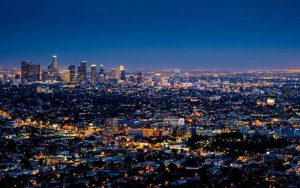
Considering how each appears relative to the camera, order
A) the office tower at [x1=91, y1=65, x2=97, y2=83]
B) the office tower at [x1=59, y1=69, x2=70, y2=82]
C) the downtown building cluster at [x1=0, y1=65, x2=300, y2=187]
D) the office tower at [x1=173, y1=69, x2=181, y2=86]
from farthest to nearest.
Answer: the office tower at [x1=173, y1=69, x2=181, y2=86], the office tower at [x1=91, y1=65, x2=97, y2=83], the office tower at [x1=59, y1=69, x2=70, y2=82], the downtown building cluster at [x1=0, y1=65, x2=300, y2=187]

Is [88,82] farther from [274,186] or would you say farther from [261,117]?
[274,186]

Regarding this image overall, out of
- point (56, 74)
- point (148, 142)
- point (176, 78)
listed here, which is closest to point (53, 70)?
point (56, 74)

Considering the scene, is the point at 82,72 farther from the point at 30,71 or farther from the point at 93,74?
the point at 30,71

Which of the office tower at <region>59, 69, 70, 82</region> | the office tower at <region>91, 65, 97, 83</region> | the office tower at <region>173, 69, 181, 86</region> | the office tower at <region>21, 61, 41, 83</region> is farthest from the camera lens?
the office tower at <region>173, 69, 181, 86</region>

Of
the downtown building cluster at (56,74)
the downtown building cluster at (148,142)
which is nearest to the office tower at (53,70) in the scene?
the downtown building cluster at (56,74)

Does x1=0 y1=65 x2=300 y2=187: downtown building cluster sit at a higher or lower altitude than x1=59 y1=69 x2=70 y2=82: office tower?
lower

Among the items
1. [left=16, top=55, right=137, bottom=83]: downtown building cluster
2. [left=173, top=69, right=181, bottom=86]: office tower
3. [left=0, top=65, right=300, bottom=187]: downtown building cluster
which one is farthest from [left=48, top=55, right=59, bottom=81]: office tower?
[left=0, top=65, right=300, bottom=187]: downtown building cluster

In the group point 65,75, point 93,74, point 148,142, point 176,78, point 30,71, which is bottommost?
point 148,142

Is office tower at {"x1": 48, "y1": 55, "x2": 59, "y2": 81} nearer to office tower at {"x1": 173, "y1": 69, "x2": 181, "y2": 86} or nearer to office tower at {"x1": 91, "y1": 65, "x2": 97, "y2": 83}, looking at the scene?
office tower at {"x1": 91, "y1": 65, "x2": 97, "y2": 83}

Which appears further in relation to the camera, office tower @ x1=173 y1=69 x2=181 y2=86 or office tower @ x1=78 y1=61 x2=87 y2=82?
office tower @ x1=173 y1=69 x2=181 y2=86
